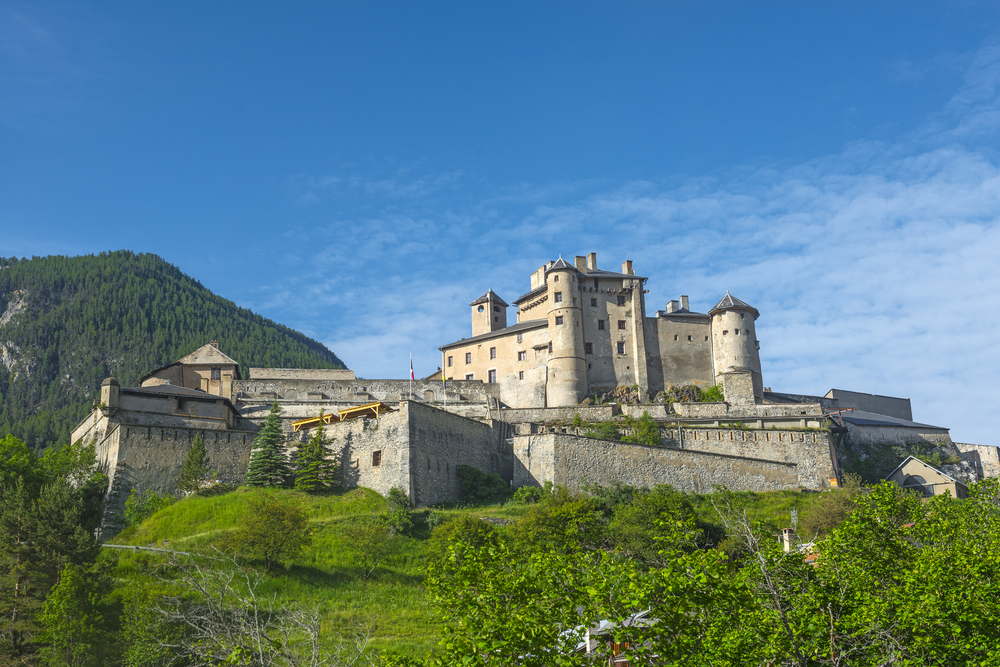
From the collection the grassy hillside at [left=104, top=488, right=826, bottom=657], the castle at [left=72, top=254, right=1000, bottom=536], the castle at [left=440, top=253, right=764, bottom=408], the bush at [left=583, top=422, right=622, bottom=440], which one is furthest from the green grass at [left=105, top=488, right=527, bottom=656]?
the castle at [left=440, top=253, right=764, bottom=408]

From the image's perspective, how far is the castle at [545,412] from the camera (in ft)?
165

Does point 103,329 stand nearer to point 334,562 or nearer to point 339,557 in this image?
point 339,557

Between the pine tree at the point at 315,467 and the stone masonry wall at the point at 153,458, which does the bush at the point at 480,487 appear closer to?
→ the pine tree at the point at 315,467

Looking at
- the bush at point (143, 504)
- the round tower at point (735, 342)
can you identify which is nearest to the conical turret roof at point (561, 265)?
the round tower at point (735, 342)

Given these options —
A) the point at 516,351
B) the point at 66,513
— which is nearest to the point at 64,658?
the point at 66,513

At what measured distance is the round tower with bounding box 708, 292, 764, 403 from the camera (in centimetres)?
7100

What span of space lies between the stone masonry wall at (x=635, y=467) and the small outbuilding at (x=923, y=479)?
262 inches

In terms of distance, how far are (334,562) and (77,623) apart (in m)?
11.7

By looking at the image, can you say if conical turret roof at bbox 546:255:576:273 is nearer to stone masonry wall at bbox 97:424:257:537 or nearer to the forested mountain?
stone masonry wall at bbox 97:424:257:537

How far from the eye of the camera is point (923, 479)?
191ft

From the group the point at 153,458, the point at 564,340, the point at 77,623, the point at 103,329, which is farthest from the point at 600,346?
the point at 103,329

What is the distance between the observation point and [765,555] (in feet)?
70.8

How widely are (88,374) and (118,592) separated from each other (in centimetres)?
12914

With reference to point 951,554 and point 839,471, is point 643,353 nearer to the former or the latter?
point 839,471
